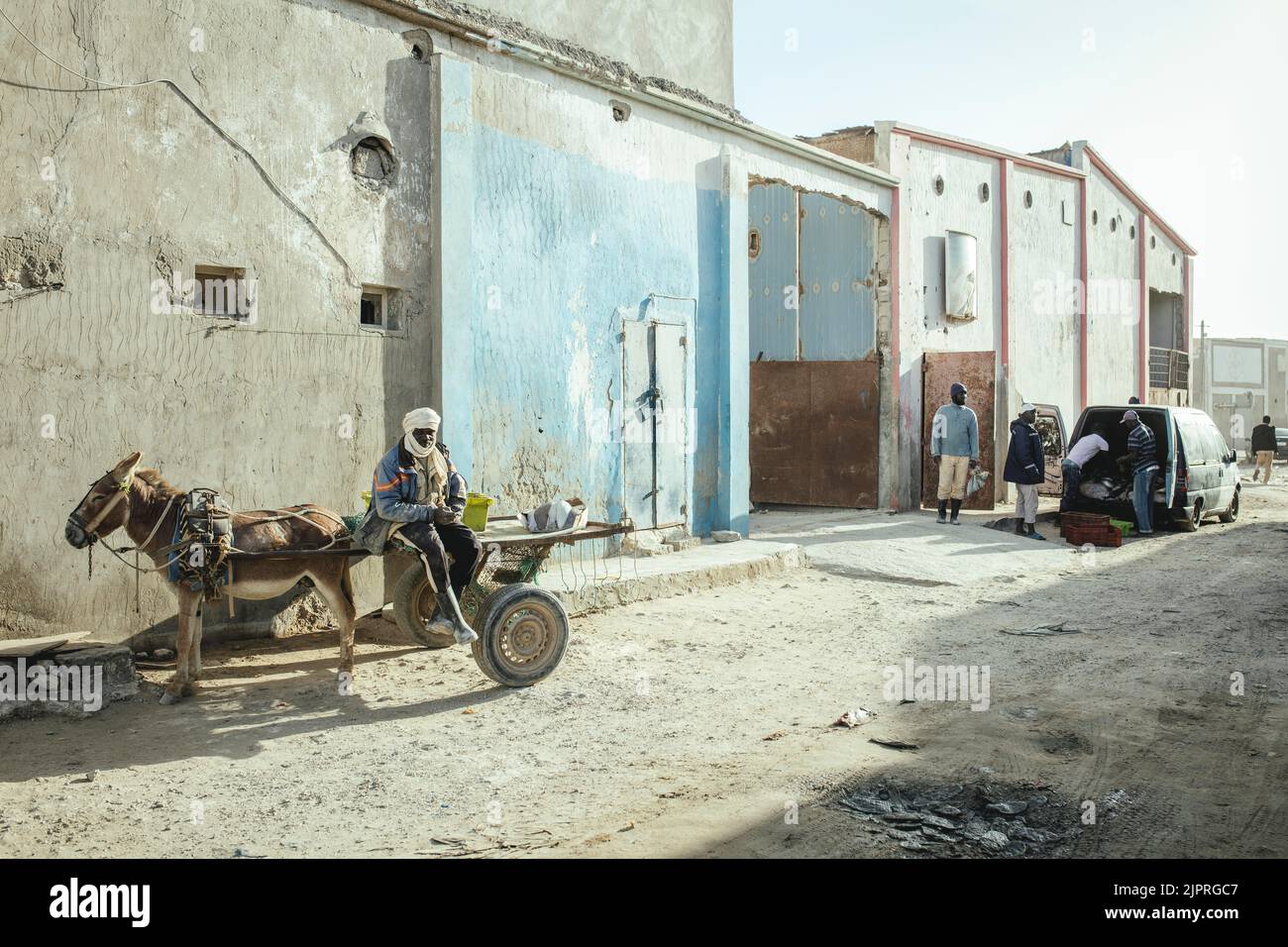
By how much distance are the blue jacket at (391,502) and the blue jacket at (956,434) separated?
32.9 ft

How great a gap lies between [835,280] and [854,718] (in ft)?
39.3

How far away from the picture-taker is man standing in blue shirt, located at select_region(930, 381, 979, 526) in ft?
49.3

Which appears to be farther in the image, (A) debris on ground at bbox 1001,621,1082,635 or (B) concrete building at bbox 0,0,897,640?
(A) debris on ground at bbox 1001,621,1082,635

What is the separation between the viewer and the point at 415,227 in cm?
922

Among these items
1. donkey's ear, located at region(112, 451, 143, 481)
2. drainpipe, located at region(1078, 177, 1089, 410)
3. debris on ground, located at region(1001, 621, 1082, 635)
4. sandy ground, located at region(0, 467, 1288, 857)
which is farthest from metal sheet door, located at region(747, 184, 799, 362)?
donkey's ear, located at region(112, 451, 143, 481)

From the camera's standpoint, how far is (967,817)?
4590 mm

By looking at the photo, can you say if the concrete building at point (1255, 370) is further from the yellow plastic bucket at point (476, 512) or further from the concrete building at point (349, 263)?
the yellow plastic bucket at point (476, 512)

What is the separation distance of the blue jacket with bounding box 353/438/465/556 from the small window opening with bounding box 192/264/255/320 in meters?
2.12

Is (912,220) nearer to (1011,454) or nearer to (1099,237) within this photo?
(1011,454)

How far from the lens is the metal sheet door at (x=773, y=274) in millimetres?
17781

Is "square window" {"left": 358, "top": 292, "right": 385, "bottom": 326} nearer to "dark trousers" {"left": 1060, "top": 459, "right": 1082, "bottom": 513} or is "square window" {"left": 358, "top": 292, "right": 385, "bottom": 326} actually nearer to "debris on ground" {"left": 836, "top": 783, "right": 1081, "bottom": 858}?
"debris on ground" {"left": 836, "top": 783, "right": 1081, "bottom": 858}

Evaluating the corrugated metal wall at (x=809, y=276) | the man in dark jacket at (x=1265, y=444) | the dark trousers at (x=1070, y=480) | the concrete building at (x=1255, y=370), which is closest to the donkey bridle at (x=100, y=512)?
the dark trousers at (x=1070, y=480)

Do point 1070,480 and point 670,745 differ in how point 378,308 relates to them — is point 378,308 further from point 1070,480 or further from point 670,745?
point 1070,480

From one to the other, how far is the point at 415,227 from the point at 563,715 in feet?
15.5
